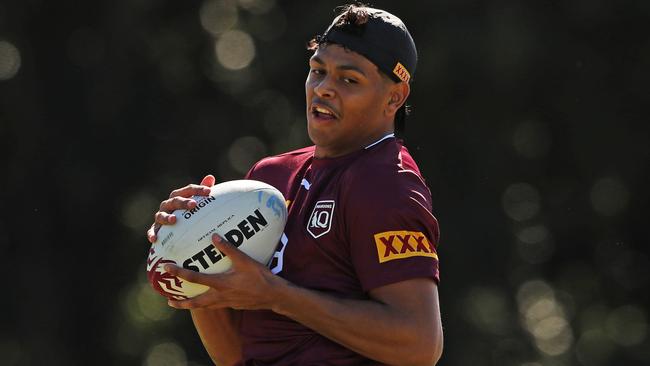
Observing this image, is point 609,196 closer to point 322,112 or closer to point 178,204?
point 322,112

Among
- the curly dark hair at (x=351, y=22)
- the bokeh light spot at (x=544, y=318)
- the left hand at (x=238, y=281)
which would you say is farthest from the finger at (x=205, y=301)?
the bokeh light spot at (x=544, y=318)

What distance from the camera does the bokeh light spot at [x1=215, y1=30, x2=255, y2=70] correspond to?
1366 cm

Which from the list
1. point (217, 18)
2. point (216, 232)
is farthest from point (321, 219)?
point (217, 18)

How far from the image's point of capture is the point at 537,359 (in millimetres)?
12852

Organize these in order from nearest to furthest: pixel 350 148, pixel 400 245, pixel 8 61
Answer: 1. pixel 400 245
2. pixel 350 148
3. pixel 8 61

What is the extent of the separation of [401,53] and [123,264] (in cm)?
873

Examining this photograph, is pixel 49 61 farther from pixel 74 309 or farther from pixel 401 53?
pixel 401 53

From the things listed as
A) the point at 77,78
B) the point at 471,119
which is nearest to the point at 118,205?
the point at 77,78

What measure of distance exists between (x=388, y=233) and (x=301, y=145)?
870 centimetres

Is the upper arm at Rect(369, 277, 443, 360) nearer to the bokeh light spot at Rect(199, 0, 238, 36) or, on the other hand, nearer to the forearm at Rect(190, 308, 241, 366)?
the forearm at Rect(190, 308, 241, 366)

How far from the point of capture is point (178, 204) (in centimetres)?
445

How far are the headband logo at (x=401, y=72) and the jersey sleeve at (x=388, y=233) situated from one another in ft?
1.91

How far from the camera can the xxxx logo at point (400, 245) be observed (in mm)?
4258

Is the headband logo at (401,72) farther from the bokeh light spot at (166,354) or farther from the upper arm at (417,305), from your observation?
the bokeh light spot at (166,354)
